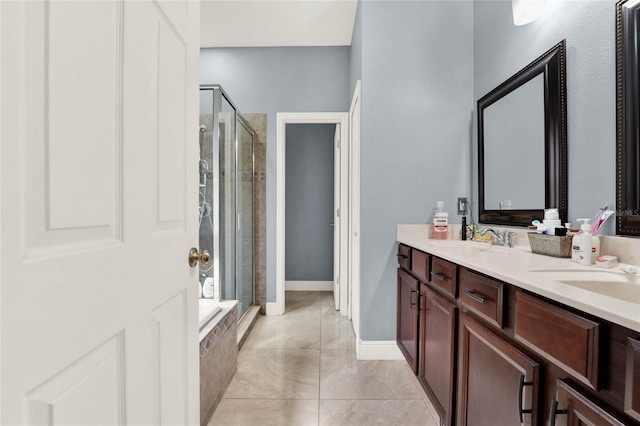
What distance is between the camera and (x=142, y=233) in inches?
28.9

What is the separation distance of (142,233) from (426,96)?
214 centimetres

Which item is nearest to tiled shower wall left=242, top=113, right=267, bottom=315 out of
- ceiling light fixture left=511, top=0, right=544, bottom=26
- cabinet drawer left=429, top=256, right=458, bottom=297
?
cabinet drawer left=429, top=256, right=458, bottom=297

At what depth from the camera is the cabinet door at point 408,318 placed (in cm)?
182

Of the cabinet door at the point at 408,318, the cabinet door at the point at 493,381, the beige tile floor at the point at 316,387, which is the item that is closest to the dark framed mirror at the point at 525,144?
the cabinet door at the point at 408,318

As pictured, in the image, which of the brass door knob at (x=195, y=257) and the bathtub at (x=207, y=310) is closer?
the brass door knob at (x=195, y=257)

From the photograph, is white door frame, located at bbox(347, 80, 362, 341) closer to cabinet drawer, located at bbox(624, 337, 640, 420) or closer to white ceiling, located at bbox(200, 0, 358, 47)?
white ceiling, located at bbox(200, 0, 358, 47)

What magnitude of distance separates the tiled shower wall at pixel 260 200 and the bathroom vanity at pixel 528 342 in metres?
1.92

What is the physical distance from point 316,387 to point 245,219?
5.42 feet

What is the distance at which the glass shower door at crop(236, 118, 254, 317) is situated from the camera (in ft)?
9.52

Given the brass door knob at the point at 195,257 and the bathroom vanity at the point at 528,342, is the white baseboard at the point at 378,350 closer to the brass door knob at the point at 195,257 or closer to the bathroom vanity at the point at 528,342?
the bathroom vanity at the point at 528,342

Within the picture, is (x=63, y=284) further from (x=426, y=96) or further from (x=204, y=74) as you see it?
(x=204, y=74)

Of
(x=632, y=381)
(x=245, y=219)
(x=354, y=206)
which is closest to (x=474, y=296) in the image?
(x=632, y=381)

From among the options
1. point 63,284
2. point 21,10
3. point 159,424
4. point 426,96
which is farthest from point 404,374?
point 21,10

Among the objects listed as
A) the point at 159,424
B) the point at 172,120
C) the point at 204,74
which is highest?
the point at 204,74
